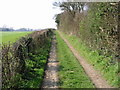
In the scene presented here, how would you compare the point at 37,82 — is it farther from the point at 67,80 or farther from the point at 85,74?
the point at 85,74

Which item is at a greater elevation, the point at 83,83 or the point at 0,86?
the point at 0,86

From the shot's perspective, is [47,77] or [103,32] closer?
[47,77]

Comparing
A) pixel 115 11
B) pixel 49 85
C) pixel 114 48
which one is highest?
pixel 115 11

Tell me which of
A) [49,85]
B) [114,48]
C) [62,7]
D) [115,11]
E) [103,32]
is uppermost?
[62,7]

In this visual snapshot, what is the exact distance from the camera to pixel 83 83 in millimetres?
7062

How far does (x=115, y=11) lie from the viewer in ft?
25.6

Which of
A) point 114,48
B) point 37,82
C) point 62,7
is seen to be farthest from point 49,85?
point 62,7

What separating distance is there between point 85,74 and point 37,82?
239 cm

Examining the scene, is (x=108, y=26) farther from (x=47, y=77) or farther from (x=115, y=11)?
(x=47, y=77)

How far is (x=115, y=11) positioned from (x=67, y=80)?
3.58 meters

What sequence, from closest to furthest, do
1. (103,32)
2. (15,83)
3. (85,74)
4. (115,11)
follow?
(15,83) < (115,11) < (85,74) < (103,32)

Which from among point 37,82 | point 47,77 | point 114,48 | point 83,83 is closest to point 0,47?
point 37,82

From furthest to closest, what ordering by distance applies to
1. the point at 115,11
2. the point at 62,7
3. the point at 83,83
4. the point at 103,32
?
the point at 62,7 < the point at 103,32 < the point at 115,11 < the point at 83,83

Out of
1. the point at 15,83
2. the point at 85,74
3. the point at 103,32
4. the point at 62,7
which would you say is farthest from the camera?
the point at 62,7
